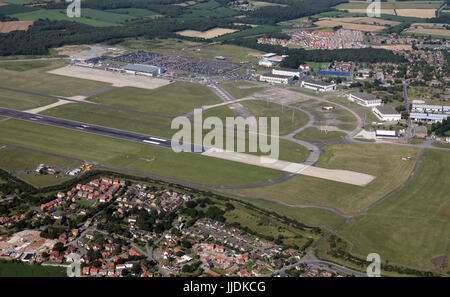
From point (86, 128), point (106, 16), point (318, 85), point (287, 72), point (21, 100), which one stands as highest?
point (106, 16)

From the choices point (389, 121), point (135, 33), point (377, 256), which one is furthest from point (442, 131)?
point (135, 33)

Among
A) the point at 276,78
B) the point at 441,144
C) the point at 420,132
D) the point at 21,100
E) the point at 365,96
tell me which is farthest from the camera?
the point at 276,78

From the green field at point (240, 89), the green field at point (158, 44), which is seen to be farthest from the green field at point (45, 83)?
the green field at point (158, 44)

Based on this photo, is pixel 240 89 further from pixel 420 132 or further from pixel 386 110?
pixel 420 132

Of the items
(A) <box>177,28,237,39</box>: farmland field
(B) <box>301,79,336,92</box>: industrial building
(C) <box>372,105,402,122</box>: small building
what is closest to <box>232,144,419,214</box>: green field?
(C) <box>372,105,402,122</box>: small building

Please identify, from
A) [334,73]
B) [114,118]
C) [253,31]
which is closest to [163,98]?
[114,118]

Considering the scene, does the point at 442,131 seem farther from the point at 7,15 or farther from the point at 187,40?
the point at 7,15
